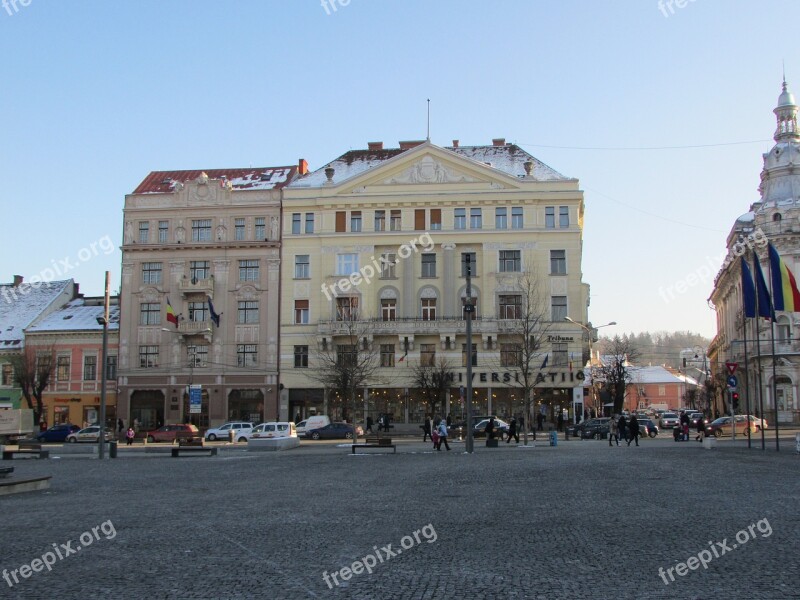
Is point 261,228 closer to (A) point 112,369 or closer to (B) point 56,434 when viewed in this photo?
(A) point 112,369

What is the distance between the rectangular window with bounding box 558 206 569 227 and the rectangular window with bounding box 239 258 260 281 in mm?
23723

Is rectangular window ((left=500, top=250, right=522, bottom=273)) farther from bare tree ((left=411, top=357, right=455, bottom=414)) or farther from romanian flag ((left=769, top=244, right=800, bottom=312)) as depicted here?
romanian flag ((left=769, top=244, right=800, bottom=312))

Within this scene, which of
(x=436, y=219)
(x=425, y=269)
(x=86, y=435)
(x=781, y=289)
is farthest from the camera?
(x=425, y=269)

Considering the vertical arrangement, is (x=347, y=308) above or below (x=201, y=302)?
below

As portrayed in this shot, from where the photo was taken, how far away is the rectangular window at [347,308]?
6538cm

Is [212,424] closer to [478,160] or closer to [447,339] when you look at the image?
[447,339]

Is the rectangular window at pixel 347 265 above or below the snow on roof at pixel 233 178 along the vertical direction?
below

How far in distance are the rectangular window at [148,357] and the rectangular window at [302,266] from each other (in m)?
12.5

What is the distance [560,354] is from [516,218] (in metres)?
10.9

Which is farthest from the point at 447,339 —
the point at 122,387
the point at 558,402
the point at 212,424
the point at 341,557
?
the point at 341,557

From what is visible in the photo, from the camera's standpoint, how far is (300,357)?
217 feet

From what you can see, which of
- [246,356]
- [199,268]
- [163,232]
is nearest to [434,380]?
[246,356]

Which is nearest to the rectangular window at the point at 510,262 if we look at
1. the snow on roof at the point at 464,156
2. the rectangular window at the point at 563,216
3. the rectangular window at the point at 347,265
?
the rectangular window at the point at 563,216

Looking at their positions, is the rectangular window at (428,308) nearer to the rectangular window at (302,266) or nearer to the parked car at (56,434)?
the rectangular window at (302,266)
